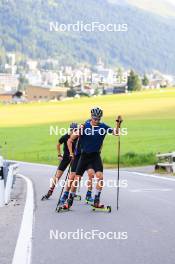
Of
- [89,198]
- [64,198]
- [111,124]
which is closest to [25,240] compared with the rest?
[64,198]

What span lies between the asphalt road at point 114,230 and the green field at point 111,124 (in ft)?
84.6

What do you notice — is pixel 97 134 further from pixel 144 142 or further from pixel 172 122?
pixel 172 122

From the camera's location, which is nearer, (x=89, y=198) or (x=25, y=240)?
(x=25, y=240)

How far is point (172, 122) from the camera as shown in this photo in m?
87.2

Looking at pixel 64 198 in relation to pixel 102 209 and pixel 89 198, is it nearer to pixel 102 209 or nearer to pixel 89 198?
pixel 89 198

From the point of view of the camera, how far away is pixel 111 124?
8244cm

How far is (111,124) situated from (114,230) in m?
71.3

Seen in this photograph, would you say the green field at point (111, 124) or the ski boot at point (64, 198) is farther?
the green field at point (111, 124)

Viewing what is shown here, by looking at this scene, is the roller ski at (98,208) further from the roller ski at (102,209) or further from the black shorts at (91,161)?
the black shorts at (91,161)

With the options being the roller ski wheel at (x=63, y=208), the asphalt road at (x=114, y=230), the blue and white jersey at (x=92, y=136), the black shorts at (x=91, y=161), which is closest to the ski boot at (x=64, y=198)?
the asphalt road at (x=114, y=230)

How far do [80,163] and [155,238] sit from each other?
452 cm

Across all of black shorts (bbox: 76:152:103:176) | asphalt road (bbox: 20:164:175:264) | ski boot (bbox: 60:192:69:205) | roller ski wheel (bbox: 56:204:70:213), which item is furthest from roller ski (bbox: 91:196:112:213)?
ski boot (bbox: 60:192:69:205)

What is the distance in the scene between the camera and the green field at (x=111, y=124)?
186 ft

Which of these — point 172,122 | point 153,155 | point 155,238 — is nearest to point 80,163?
point 155,238
